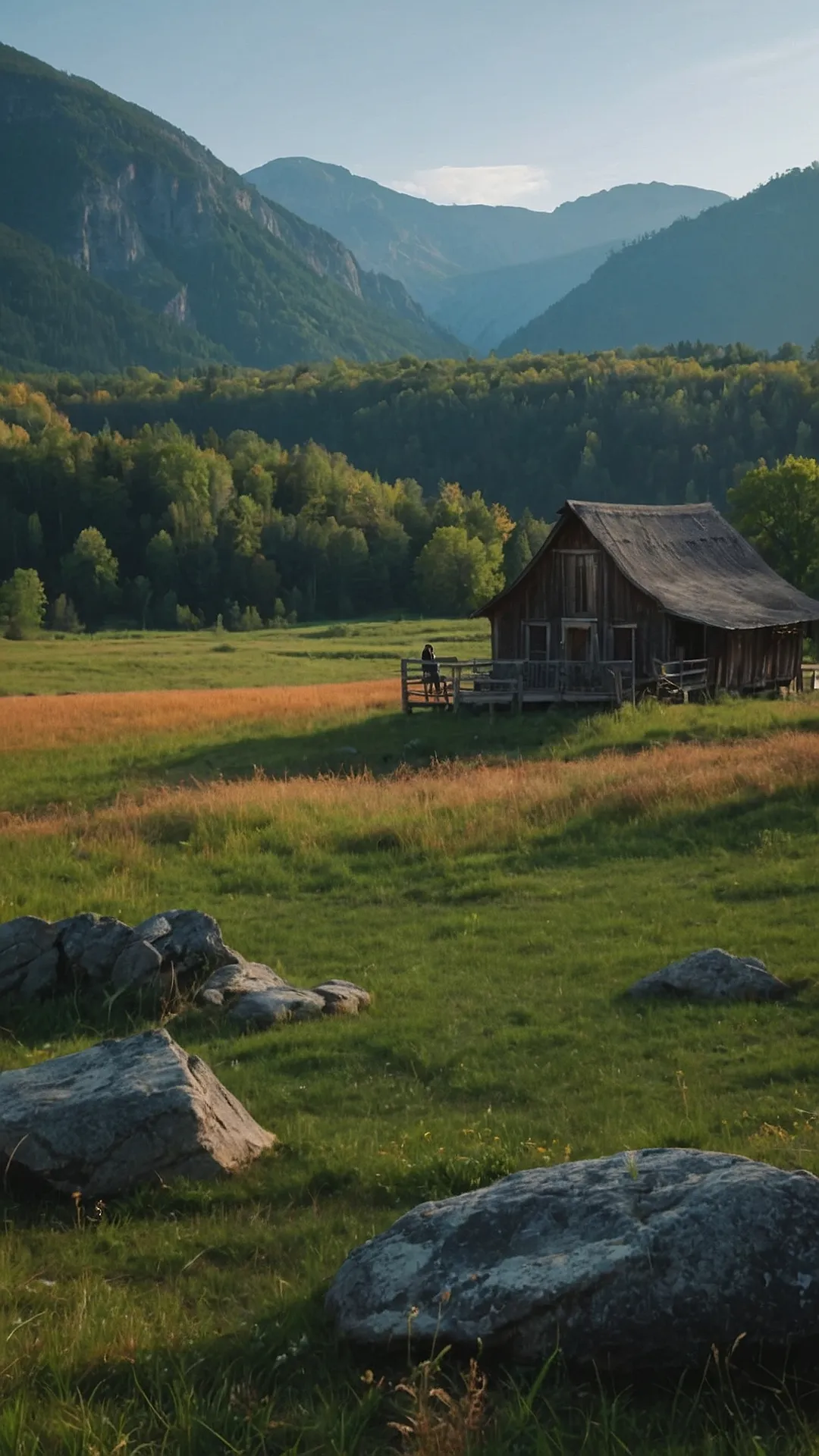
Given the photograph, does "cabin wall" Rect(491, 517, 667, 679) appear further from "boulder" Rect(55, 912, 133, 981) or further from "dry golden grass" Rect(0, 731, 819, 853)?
"boulder" Rect(55, 912, 133, 981)

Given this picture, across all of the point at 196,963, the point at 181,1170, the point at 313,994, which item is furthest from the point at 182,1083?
the point at 196,963

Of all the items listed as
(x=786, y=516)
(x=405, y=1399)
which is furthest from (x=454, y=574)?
(x=405, y=1399)

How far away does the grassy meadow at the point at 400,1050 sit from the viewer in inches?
209

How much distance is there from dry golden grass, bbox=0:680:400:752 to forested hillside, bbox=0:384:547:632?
65533 mm

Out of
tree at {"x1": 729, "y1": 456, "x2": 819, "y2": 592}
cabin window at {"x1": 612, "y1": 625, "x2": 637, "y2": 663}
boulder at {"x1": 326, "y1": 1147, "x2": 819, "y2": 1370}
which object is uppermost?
tree at {"x1": 729, "y1": 456, "x2": 819, "y2": 592}

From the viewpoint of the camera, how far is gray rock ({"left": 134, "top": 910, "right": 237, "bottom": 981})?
13.4 metres

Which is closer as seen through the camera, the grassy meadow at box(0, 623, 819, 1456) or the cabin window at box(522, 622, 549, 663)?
the grassy meadow at box(0, 623, 819, 1456)

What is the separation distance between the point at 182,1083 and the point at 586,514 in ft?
122

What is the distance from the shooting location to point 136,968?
→ 43.3 feet

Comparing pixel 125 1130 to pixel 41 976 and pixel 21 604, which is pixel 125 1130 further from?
pixel 21 604

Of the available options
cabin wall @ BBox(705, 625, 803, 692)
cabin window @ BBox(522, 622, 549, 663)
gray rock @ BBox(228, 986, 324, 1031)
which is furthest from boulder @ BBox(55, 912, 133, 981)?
cabin wall @ BBox(705, 625, 803, 692)

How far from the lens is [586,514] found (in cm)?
4362

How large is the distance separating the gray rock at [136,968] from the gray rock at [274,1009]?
1.22m

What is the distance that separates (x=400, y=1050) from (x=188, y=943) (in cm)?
342
